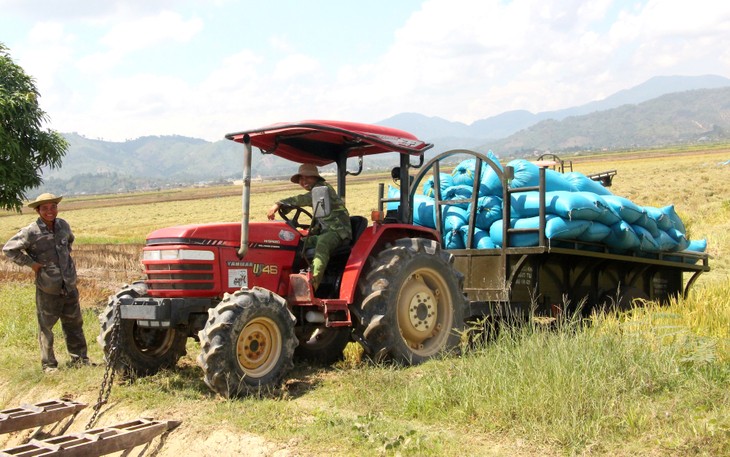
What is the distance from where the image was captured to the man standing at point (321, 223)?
692cm

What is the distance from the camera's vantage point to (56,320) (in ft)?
26.7

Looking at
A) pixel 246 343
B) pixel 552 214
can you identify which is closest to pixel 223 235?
pixel 246 343

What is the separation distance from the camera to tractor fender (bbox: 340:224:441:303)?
698cm

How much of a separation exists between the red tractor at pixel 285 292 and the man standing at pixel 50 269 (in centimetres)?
141

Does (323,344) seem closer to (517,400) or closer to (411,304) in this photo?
(411,304)

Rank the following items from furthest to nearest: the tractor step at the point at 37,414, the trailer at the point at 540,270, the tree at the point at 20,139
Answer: the tree at the point at 20,139, the trailer at the point at 540,270, the tractor step at the point at 37,414

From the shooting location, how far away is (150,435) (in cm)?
539

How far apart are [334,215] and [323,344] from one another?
4.80 ft

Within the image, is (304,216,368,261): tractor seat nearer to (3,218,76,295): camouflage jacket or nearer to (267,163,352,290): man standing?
(267,163,352,290): man standing

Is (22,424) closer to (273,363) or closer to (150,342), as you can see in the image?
(150,342)

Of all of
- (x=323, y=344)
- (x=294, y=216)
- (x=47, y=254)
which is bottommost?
(x=323, y=344)

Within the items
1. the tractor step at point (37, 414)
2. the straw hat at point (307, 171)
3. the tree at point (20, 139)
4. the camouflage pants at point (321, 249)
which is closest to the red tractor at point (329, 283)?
the camouflage pants at point (321, 249)

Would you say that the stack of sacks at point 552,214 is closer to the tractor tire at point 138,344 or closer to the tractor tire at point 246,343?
the tractor tire at point 246,343

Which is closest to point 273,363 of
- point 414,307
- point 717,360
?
point 414,307
